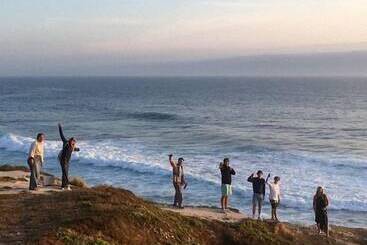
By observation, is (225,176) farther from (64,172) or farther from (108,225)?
(108,225)

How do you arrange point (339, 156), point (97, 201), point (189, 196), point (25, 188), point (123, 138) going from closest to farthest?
point (97, 201), point (25, 188), point (189, 196), point (339, 156), point (123, 138)

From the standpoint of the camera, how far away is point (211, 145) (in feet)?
144

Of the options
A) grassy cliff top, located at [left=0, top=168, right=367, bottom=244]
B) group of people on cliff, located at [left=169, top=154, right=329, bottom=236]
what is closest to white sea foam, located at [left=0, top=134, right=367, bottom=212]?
group of people on cliff, located at [left=169, top=154, right=329, bottom=236]

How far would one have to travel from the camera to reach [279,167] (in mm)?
34125

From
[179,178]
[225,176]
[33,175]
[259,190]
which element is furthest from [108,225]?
[259,190]

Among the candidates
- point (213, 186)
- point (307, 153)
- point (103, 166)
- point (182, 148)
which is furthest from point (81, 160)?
point (307, 153)

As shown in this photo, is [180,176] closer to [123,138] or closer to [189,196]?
[189,196]

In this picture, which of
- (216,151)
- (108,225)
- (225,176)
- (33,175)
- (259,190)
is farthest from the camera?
(216,151)

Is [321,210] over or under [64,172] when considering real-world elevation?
under

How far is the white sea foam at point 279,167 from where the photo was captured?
27.1 m

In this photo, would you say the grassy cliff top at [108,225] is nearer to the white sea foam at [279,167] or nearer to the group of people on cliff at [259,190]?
the group of people on cliff at [259,190]

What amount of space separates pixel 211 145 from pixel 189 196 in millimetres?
17094

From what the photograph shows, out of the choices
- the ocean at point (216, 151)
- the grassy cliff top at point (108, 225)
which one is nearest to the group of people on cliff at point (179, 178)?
the grassy cliff top at point (108, 225)

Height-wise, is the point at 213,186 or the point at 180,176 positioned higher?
the point at 180,176
